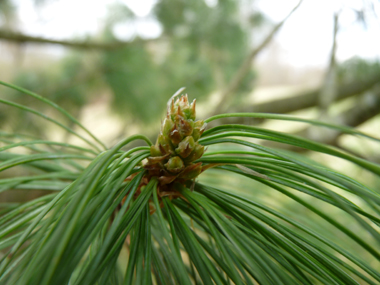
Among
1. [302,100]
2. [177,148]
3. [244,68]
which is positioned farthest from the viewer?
[302,100]

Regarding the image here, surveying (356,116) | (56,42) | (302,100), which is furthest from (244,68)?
(56,42)

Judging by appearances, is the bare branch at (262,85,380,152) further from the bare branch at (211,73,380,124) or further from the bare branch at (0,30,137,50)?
the bare branch at (0,30,137,50)

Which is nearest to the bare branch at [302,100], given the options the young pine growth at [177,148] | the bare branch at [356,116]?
the bare branch at [356,116]

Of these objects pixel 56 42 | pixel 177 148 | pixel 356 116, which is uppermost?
pixel 56 42

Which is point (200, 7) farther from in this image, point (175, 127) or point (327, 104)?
point (175, 127)

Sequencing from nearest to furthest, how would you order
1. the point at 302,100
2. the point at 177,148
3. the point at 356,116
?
the point at 177,148, the point at 356,116, the point at 302,100

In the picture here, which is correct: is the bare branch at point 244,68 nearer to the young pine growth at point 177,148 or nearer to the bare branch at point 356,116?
the bare branch at point 356,116

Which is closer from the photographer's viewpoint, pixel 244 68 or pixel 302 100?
pixel 244 68

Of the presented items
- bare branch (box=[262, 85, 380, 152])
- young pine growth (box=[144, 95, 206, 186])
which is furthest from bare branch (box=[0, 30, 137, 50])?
young pine growth (box=[144, 95, 206, 186])

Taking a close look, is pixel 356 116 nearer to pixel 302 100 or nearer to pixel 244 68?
pixel 302 100
